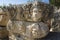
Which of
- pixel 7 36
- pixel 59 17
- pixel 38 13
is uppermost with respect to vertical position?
pixel 38 13

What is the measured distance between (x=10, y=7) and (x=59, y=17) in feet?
2.11

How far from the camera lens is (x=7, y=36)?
1.97 m

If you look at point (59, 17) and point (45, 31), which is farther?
point (59, 17)

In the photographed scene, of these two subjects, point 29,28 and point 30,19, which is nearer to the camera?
point 29,28

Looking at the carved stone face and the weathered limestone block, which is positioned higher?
the carved stone face

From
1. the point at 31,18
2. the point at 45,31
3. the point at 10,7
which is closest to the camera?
the point at 45,31

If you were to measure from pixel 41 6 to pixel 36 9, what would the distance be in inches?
2.3

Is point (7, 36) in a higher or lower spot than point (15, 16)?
lower

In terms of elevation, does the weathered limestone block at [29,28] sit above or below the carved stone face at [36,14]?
below

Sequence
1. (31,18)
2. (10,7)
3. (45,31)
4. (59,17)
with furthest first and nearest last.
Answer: (59,17), (10,7), (31,18), (45,31)

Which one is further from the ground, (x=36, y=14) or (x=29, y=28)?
(x=36, y=14)

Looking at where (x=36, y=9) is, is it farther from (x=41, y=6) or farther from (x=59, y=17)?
(x=59, y=17)

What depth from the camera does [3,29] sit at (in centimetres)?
195

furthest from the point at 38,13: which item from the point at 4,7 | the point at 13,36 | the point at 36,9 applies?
the point at 4,7
